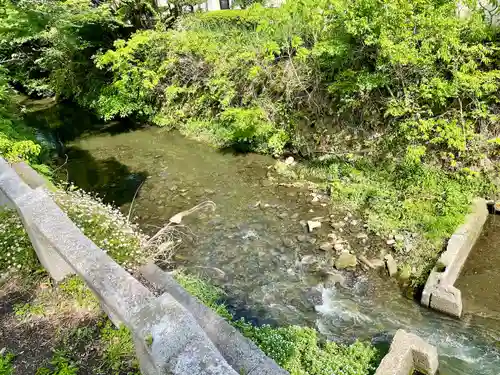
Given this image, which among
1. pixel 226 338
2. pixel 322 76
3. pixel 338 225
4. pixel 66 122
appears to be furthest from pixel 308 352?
pixel 66 122

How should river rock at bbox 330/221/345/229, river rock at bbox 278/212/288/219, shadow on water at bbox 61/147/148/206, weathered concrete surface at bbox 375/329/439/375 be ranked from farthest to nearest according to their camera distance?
shadow on water at bbox 61/147/148/206 → river rock at bbox 278/212/288/219 → river rock at bbox 330/221/345/229 → weathered concrete surface at bbox 375/329/439/375

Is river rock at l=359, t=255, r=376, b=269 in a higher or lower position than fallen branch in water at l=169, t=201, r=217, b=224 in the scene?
lower

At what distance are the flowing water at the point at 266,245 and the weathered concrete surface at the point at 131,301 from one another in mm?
3750

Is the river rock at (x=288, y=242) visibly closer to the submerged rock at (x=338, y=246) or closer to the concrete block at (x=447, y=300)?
the submerged rock at (x=338, y=246)

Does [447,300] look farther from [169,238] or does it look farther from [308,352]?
[169,238]

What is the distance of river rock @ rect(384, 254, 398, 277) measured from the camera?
6855 mm

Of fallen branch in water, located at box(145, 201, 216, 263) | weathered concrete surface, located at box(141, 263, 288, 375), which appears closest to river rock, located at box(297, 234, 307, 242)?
fallen branch in water, located at box(145, 201, 216, 263)

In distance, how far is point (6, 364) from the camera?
11.0 ft

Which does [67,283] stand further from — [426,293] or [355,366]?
[426,293]

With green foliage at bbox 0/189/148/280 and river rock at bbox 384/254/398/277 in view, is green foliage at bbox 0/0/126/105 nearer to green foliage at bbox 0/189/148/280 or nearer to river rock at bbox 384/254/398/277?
green foliage at bbox 0/189/148/280

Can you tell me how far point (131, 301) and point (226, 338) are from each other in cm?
102

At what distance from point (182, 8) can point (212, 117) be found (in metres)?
5.98

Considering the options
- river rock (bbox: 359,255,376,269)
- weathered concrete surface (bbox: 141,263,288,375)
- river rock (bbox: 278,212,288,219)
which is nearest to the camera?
weathered concrete surface (bbox: 141,263,288,375)

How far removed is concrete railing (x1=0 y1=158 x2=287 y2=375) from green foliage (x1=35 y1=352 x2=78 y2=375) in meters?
0.49
